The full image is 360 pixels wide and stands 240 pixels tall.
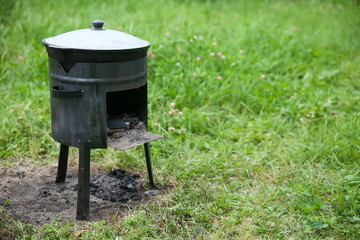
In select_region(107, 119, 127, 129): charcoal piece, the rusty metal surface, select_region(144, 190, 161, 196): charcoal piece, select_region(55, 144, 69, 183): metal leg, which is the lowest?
select_region(144, 190, 161, 196): charcoal piece

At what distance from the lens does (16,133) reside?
14.1ft

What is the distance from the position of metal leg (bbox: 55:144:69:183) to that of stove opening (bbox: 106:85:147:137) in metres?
0.46

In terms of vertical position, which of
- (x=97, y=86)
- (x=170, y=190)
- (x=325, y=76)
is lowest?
(x=170, y=190)

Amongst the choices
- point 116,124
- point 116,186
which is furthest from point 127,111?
point 116,186

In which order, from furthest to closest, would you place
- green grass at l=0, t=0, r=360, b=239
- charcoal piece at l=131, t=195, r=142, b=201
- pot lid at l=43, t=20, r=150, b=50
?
charcoal piece at l=131, t=195, r=142, b=201
green grass at l=0, t=0, r=360, b=239
pot lid at l=43, t=20, r=150, b=50

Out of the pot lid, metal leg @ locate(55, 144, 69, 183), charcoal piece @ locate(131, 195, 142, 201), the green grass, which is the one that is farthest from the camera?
metal leg @ locate(55, 144, 69, 183)

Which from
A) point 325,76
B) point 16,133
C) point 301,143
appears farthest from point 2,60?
point 325,76

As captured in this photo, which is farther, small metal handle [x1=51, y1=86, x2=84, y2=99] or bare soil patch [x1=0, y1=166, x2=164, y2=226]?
bare soil patch [x1=0, y1=166, x2=164, y2=226]

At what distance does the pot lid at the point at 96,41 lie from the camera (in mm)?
2822

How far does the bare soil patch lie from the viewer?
10.5ft

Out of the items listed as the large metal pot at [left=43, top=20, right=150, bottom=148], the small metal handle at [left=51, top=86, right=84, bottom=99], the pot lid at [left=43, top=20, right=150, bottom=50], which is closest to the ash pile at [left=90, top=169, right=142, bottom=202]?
the large metal pot at [left=43, top=20, right=150, bottom=148]

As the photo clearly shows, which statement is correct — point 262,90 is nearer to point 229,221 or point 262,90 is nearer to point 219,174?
point 219,174

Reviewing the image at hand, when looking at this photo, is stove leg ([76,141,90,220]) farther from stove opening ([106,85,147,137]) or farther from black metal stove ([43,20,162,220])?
stove opening ([106,85,147,137])

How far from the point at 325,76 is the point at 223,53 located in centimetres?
141
